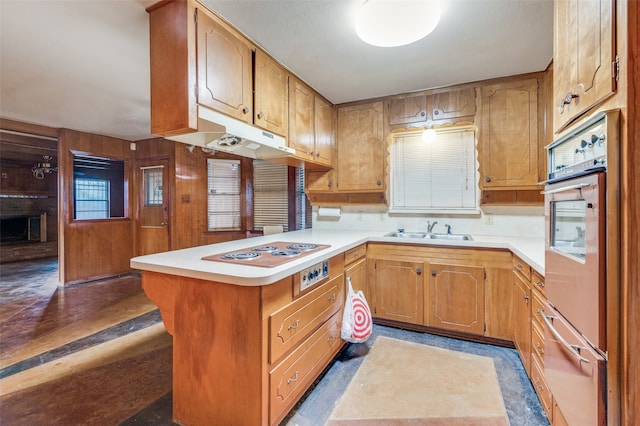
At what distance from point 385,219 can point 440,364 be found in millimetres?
1610

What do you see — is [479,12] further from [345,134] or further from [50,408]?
[50,408]

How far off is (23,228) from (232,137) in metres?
8.00

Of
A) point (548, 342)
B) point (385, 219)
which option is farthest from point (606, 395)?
point (385, 219)

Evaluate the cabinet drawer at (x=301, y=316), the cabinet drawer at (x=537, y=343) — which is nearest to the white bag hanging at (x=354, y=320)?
the cabinet drawer at (x=301, y=316)

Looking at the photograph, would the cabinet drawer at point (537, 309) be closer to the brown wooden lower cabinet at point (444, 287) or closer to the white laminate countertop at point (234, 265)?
the white laminate countertop at point (234, 265)

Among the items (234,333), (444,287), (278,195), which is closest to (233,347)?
(234,333)

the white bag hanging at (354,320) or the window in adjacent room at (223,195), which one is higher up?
the window in adjacent room at (223,195)

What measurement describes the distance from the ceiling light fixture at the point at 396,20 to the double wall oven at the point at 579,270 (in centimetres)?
92

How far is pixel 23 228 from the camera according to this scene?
22.0ft

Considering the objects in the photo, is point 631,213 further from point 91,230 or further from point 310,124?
point 91,230

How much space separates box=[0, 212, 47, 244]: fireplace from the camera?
6.41m

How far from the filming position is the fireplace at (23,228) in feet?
21.0

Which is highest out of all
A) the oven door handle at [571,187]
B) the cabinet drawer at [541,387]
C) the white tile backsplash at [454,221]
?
the oven door handle at [571,187]

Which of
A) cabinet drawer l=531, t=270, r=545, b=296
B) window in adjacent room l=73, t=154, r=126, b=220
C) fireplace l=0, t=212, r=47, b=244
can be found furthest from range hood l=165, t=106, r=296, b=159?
fireplace l=0, t=212, r=47, b=244
